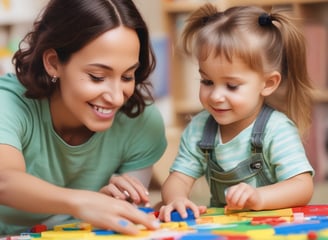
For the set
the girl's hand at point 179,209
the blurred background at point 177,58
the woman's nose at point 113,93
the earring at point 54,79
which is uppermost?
the blurred background at point 177,58

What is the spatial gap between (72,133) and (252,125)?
442 mm

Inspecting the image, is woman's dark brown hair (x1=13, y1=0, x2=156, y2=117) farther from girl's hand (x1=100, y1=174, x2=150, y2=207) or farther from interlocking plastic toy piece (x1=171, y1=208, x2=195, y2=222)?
interlocking plastic toy piece (x1=171, y1=208, x2=195, y2=222)

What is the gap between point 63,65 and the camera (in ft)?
5.04

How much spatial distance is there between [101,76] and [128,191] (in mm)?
259

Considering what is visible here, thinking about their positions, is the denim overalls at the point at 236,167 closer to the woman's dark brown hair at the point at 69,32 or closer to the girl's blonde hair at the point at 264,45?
the girl's blonde hair at the point at 264,45

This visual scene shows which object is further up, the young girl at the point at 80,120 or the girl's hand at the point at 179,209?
the young girl at the point at 80,120

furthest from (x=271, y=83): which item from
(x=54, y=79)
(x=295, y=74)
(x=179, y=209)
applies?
(x=54, y=79)

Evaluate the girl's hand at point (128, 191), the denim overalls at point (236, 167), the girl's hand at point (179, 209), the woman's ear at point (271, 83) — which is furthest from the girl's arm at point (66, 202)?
the woman's ear at point (271, 83)

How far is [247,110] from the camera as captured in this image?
1559 mm

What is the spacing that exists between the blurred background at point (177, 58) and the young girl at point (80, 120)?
1.41 m

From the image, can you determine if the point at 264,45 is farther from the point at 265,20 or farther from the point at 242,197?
the point at 242,197

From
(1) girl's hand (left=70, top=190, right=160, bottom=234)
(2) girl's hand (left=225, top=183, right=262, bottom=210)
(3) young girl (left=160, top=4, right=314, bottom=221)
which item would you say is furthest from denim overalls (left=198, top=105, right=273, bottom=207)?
(1) girl's hand (left=70, top=190, right=160, bottom=234)

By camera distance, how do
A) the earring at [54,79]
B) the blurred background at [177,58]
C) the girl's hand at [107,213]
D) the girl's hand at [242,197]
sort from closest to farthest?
the girl's hand at [107,213] < the girl's hand at [242,197] < the earring at [54,79] < the blurred background at [177,58]

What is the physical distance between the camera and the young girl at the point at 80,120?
1341 mm
